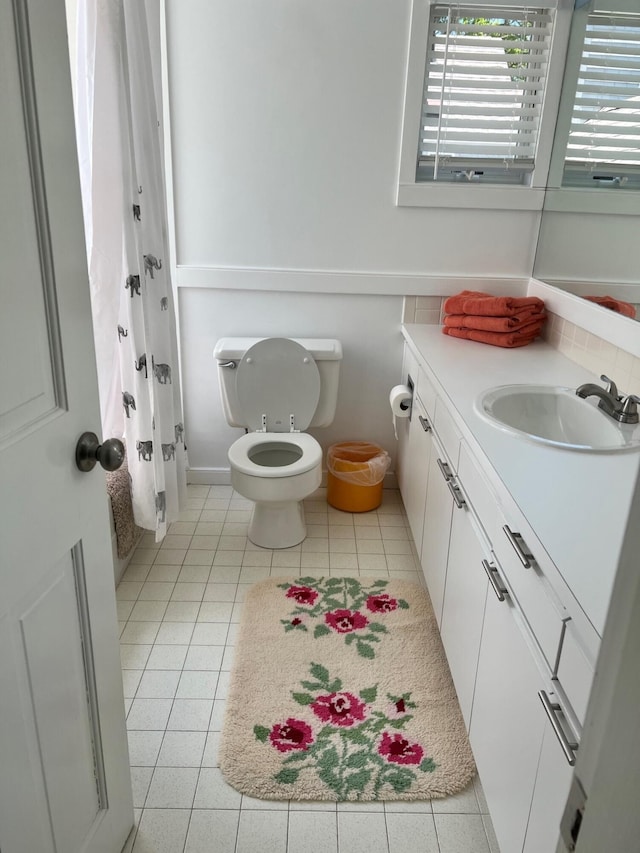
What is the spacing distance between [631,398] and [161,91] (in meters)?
2.17

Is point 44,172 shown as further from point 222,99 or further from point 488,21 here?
point 488,21

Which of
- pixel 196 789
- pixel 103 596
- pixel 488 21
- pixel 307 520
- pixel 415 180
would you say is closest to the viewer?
pixel 103 596

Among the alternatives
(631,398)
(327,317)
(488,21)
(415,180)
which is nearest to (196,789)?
(631,398)

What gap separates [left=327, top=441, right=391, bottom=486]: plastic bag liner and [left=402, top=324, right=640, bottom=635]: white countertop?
806 mm

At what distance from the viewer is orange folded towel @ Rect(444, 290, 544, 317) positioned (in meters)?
2.54

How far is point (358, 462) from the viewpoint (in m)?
3.03

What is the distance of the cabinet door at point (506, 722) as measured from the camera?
45.3 inches

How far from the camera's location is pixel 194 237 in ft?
9.29

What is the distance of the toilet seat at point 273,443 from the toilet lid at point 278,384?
8cm

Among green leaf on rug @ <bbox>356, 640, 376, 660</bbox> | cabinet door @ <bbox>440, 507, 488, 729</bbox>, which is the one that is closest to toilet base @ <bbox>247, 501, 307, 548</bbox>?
green leaf on rug @ <bbox>356, 640, 376, 660</bbox>

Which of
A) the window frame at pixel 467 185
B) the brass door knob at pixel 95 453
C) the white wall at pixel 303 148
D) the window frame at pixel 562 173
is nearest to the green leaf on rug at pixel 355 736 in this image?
the brass door knob at pixel 95 453

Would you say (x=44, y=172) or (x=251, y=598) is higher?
(x=44, y=172)

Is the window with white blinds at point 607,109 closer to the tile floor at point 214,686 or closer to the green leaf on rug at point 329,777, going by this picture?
the tile floor at point 214,686

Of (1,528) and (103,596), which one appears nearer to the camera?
(1,528)
